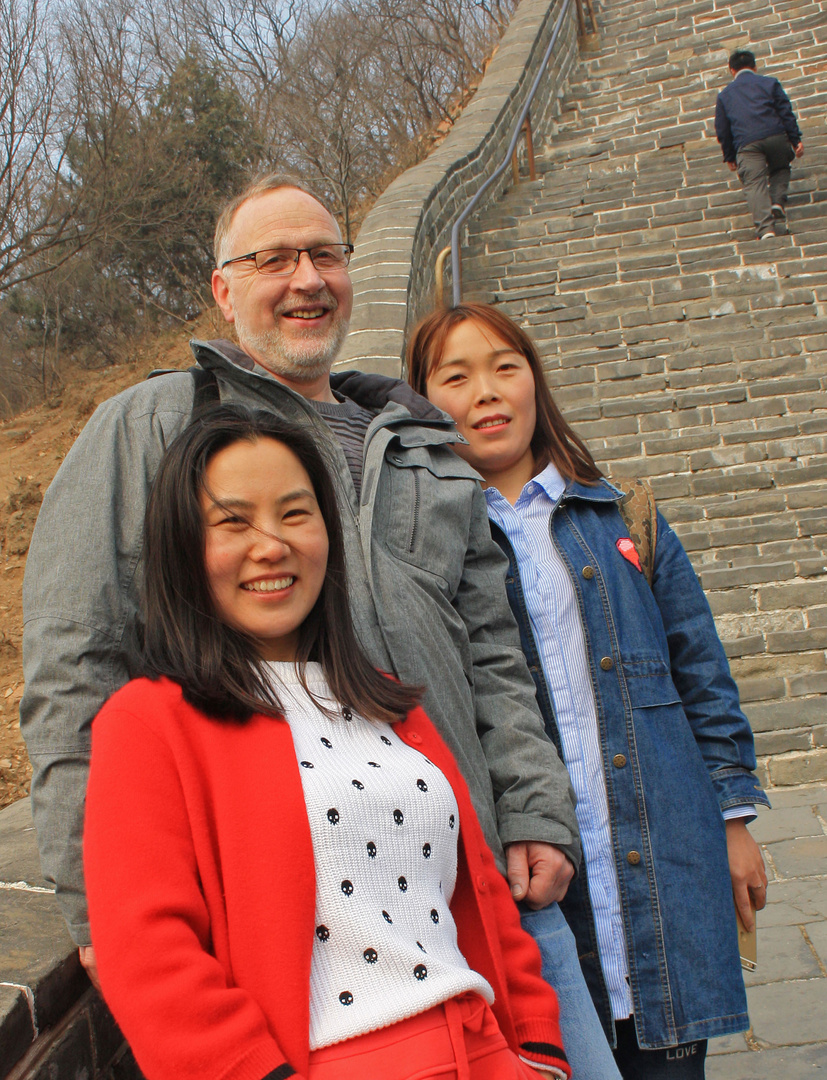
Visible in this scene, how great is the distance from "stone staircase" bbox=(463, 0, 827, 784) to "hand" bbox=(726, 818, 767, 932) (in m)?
Answer: 2.42

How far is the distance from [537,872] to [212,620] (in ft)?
2.38

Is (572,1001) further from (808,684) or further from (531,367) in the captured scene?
(808,684)

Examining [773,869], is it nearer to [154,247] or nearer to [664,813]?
[664,813]

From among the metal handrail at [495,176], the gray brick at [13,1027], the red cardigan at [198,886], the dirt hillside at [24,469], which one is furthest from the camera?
the metal handrail at [495,176]

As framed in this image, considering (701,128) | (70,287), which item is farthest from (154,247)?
(701,128)

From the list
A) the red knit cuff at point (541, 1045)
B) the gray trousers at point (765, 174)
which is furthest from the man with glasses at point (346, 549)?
the gray trousers at point (765, 174)

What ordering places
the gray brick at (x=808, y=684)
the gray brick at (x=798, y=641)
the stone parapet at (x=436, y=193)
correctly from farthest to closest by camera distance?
1. the stone parapet at (x=436, y=193)
2. the gray brick at (x=798, y=641)
3. the gray brick at (x=808, y=684)

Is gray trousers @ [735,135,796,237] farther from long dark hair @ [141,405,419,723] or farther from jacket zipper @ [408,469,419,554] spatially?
long dark hair @ [141,405,419,723]

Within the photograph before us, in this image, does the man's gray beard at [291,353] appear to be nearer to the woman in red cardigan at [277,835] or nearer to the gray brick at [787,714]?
the woman in red cardigan at [277,835]

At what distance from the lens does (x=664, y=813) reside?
169 centimetres

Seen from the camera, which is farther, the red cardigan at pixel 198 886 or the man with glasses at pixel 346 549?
the man with glasses at pixel 346 549

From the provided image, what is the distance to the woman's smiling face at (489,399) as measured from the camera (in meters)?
1.97

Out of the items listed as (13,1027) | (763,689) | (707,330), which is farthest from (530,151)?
(13,1027)

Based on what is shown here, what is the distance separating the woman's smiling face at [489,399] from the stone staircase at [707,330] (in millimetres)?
1674
